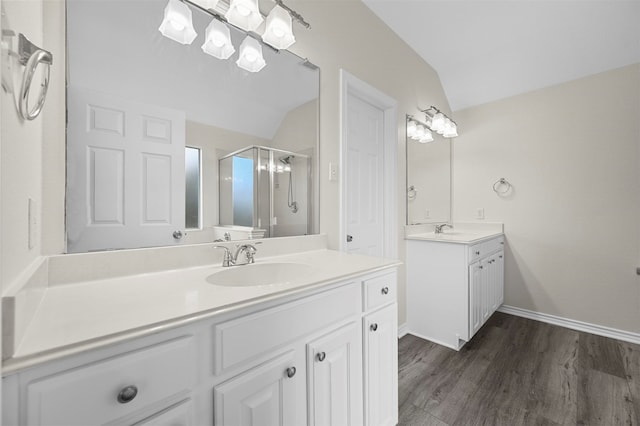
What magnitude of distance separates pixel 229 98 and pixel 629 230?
3.25 m

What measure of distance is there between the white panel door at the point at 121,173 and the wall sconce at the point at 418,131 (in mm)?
1985

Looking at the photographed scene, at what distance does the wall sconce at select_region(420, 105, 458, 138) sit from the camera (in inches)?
103

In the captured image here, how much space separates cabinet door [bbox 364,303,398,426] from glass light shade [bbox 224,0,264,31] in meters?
1.43

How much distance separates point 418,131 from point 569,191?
1517 mm

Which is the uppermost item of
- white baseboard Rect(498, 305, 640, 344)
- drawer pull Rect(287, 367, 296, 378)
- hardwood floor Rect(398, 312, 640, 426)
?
drawer pull Rect(287, 367, 296, 378)

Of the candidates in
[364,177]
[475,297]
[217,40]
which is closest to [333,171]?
[364,177]

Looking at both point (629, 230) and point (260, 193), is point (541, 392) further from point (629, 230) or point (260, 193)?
point (260, 193)

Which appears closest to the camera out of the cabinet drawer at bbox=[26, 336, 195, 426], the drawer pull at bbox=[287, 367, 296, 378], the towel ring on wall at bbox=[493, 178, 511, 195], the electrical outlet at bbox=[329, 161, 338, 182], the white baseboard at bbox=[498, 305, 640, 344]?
the cabinet drawer at bbox=[26, 336, 195, 426]

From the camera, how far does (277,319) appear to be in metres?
0.80

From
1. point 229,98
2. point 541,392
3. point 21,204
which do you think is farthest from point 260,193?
point 541,392

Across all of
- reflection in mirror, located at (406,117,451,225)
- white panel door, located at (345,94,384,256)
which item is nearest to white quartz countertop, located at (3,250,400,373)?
white panel door, located at (345,94,384,256)

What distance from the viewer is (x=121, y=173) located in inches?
38.2

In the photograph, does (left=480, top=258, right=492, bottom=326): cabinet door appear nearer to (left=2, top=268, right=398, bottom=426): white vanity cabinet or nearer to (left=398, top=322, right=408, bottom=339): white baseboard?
(left=398, top=322, right=408, bottom=339): white baseboard

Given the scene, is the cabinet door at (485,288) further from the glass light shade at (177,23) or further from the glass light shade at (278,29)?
the glass light shade at (177,23)
